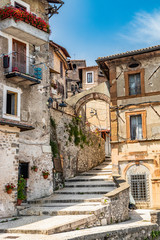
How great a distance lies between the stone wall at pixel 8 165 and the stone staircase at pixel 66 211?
2.62 feet

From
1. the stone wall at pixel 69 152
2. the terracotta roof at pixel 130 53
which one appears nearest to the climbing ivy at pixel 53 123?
the stone wall at pixel 69 152

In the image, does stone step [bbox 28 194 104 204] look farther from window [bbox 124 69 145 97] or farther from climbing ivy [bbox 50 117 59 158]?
window [bbox 124 69 145 97]

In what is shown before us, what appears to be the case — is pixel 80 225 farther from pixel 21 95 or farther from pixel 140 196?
pixel 140 196

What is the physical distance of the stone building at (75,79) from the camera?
41.9m

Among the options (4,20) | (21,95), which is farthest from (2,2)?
(21,95)

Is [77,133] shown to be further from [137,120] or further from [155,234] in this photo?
[155,234]

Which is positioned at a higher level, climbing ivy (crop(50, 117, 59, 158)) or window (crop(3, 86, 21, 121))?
window (crop(3, 86, 21, 121))

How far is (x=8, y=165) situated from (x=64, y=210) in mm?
3092

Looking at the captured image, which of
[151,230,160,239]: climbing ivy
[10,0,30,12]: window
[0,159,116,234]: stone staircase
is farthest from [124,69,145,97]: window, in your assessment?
[151,230,160,239]: climbing ivy

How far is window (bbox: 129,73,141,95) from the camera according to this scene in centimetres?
2059

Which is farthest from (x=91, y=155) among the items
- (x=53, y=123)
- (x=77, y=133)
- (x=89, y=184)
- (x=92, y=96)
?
→ (x=89, y=184)

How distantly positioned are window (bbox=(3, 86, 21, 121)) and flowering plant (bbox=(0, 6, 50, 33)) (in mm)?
3584

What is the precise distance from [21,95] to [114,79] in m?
7.83

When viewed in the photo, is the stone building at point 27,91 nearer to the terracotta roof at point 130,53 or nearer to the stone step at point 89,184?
the stone step at point 89,184
